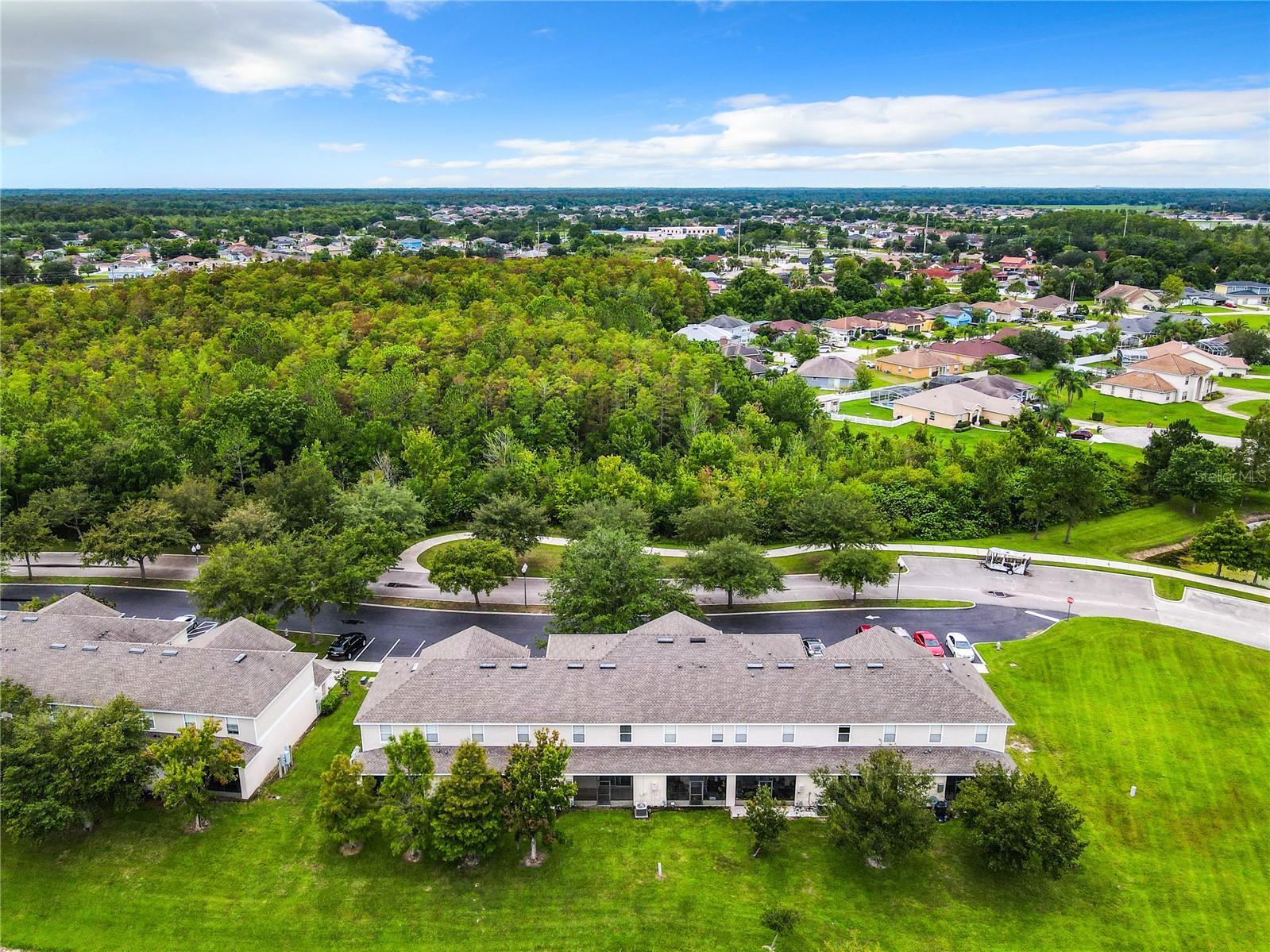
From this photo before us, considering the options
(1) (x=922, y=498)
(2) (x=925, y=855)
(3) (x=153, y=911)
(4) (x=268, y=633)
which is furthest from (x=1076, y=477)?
(3) (x=153, y=911)

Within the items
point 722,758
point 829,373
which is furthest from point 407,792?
point 829,373

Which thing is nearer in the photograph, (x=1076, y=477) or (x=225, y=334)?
(x=1076, y=477)

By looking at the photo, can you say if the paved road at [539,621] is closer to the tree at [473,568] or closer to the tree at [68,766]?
the tree at [473,568]

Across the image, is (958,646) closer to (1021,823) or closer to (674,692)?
A: (1021,823)

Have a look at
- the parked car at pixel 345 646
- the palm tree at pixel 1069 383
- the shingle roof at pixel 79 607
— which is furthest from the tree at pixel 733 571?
the palm tree at pixel 1069 383

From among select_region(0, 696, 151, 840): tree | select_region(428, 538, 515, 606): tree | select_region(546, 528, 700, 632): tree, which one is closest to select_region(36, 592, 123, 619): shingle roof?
select_region(0, 696, 151, 840): tree

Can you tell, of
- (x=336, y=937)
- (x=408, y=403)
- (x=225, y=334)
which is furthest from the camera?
(x=225, y=334)

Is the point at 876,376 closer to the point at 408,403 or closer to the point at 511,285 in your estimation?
the point at 511,285

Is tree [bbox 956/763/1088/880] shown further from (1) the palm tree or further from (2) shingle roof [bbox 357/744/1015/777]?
(1) the palm tree
